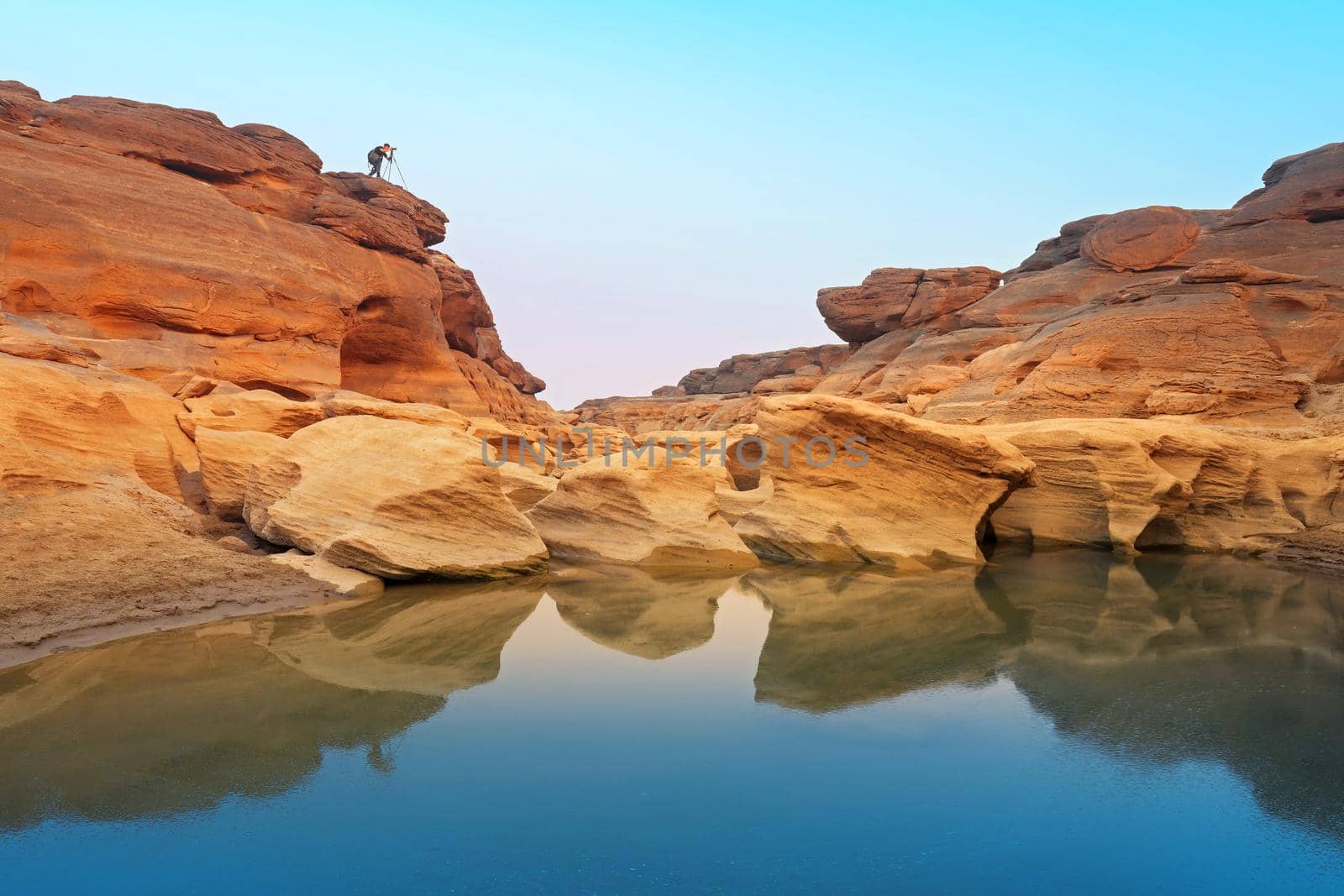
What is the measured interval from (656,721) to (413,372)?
24327 millimetres

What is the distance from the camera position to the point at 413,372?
27672 millimetres

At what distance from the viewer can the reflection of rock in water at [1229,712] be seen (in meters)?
4.29

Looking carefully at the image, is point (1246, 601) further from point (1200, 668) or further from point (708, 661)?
point (708, 661)

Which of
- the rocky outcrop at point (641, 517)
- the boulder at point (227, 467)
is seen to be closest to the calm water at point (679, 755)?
the rocky outcrop at point (641, 517)

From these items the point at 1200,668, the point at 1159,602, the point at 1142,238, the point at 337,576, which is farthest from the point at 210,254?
the point at 1142,238

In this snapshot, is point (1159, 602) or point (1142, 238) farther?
point (1142, 238)

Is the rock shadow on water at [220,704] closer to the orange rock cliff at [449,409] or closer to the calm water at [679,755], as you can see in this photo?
the calm water at [679,755]

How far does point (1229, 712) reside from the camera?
5.36 meters

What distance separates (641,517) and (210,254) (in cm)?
1598

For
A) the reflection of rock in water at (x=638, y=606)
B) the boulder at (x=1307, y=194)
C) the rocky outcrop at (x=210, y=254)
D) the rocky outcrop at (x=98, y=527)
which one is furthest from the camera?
the boulder at (x=1307, y=194)

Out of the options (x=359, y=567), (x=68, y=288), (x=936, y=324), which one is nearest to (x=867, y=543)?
(x=359, y=567)

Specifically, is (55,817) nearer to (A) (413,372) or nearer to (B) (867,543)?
(B) (867,543)

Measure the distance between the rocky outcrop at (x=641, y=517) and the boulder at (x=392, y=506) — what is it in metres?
1.40

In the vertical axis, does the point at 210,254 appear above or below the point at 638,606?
above
